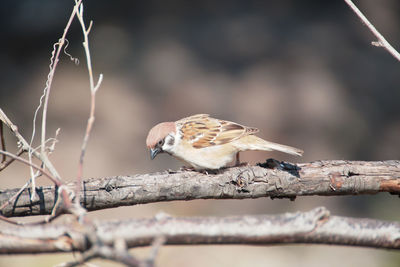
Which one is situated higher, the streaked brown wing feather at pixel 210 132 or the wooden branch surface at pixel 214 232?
the streaked brown wing feather at pixel 210 132

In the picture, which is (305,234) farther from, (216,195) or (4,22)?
(4,22)

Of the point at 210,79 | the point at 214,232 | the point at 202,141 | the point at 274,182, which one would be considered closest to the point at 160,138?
the point at 202,141

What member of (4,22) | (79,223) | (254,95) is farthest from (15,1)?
(79,223)

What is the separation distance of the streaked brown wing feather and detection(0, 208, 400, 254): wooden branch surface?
7.02 feet

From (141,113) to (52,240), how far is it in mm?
5529

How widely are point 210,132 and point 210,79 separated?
3303 mm

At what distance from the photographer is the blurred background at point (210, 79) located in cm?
696

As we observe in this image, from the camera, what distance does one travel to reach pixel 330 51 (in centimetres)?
777

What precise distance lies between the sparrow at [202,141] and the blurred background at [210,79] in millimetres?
2379

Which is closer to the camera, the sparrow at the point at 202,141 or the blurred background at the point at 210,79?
the sparrow at the point at 202,141

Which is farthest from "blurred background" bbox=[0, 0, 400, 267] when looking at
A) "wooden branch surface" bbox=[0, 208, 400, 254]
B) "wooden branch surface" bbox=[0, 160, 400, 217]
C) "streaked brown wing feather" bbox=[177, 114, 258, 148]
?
"wooden branch surface" bbox=[0, 208, 400, 254]

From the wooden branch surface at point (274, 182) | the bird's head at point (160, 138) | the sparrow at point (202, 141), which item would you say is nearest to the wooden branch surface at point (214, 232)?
the wooden branch surface at point (274, 182)

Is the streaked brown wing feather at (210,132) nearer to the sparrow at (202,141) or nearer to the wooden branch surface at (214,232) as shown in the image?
the sparrow at (202,141)

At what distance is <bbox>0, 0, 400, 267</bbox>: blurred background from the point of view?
6.96 metres
